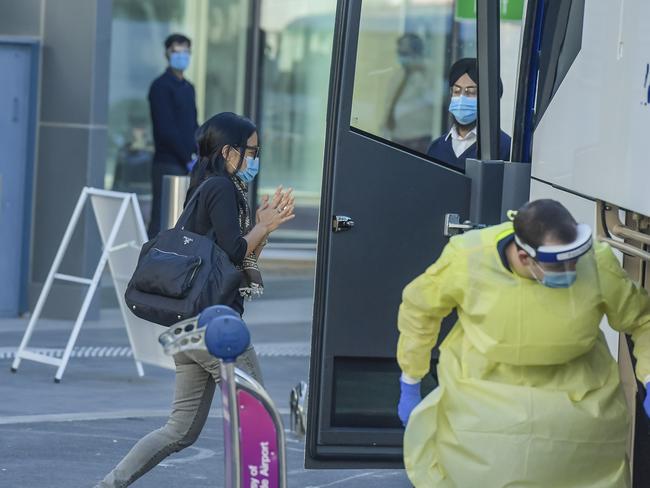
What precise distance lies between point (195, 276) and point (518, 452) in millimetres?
1666

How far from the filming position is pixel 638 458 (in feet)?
16.3

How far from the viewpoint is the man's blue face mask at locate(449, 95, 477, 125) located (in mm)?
6781

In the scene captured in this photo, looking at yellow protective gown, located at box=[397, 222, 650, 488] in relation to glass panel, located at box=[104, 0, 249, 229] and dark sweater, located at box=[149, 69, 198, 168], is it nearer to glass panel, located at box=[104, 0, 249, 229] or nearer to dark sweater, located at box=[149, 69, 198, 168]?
dark sweater, located at box=[149, 69, 198, 168]

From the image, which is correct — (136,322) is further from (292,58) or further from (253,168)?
(292,58)

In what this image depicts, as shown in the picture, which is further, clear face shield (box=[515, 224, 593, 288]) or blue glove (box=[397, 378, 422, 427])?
blue glove (box=[397, 378, 422, 427])

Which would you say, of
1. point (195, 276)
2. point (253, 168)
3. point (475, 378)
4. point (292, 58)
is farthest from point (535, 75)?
point (292, 58)

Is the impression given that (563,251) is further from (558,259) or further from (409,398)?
(409,398)

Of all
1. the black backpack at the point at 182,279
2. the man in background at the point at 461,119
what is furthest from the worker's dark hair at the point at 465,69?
the black backpack at the point at 182,279

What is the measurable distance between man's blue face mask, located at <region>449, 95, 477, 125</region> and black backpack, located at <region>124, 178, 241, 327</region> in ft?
5.16

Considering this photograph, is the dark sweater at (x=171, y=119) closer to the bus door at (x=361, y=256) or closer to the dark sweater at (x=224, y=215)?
the bus door at (x=361, y=256)

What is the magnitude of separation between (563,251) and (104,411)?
441cm

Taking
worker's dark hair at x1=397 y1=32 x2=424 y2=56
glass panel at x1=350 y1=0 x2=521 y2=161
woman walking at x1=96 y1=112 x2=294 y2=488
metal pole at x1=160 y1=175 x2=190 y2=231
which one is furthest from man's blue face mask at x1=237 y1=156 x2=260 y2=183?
worker's dark hair at x1=397 y1=32 x2=424 y2=56

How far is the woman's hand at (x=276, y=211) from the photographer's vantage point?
5.84 m

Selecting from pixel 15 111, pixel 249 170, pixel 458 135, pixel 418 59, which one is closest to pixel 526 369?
pixel 249 170
